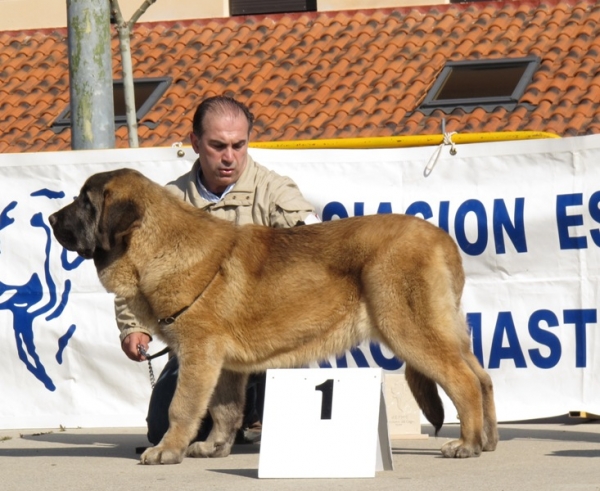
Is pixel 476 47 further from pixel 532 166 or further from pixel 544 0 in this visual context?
pixel 532 166

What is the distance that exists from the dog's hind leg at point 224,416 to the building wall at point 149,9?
15.4 m

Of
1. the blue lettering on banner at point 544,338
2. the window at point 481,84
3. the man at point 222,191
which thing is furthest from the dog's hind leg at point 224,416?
the window at point 481,84

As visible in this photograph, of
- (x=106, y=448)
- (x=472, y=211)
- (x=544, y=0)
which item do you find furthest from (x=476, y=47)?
(x=106, y=448)

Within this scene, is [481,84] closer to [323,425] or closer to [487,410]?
[487,410]

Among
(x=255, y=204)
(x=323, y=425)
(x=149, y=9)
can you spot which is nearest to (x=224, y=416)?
(x=323, y=425)

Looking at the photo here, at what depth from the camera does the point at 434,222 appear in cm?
863

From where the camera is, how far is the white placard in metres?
6.10

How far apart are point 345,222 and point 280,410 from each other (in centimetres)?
115

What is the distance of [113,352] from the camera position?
9.12m

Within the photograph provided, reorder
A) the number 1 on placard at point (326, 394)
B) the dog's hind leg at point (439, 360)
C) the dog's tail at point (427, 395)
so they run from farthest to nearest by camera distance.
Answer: the dog's tail at point (427, 395)
the dog's hind leg at point (439, 360)
the number 1 on placard at point (326, 394)

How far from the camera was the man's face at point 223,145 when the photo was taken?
7387 millimetres

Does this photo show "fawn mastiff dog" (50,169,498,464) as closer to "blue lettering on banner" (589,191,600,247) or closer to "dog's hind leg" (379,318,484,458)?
"dog's hind leg" (379,318,484,458)

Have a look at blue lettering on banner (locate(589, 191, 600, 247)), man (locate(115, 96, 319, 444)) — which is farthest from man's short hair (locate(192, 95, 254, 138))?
blue lettering on banner (locate(589, 191, 600, 247))

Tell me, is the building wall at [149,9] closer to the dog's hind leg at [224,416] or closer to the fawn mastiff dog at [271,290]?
the dog's hind leg at [224,416]
